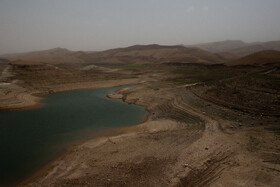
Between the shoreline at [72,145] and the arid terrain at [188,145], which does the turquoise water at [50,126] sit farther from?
the arid terrain at [188,145]

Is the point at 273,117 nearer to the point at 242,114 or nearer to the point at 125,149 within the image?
the point at 242,114

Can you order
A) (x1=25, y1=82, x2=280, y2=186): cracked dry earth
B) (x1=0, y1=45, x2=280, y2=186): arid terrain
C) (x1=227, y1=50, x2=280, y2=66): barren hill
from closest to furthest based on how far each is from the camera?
1. (x1=25, y1=82, x2=280, y2=186): cracked dry earth
2. (x1=0, y1=45, x2=280, y2=186): arid terrain
3. (x1=227, y1=50, x2=280, y2=66): barren hill

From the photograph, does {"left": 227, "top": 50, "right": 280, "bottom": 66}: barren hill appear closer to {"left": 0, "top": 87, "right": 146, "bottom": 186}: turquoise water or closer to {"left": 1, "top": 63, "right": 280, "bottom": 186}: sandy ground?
{"left": 1, "top": 63, "right": 280, "bottom": 186}: sandy ground

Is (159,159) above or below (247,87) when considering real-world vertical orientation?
below

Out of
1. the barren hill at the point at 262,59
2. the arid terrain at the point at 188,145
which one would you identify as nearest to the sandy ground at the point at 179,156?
the arid terrain at the point at 188,145

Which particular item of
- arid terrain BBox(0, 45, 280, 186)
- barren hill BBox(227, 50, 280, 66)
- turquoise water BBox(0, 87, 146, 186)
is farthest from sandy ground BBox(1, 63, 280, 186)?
barren hill BBox(227, 50, 280, 66)

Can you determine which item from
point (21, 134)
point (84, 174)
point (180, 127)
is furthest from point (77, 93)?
point (84, 174)
